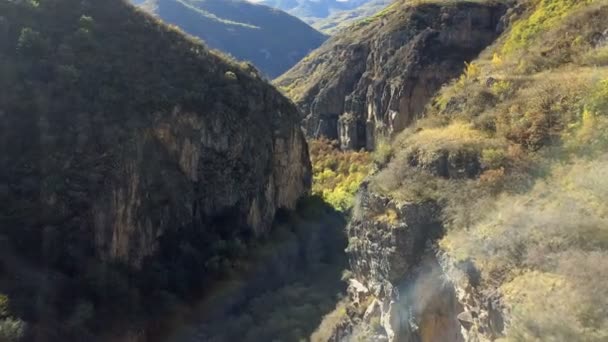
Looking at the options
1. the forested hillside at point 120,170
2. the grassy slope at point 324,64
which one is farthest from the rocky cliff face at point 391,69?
the forested hillside at point 120,170

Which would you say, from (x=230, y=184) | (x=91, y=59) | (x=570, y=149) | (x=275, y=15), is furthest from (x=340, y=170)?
(x=275, y=15)

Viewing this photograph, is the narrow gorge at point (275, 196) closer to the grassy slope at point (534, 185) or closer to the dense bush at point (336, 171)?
the grassy slope at point (534, 185)

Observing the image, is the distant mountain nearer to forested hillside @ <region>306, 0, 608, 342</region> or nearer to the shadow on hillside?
the shadow on hillside

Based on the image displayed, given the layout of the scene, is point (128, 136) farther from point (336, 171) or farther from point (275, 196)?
point (336, 171)

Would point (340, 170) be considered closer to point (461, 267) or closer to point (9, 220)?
point (9, 220)

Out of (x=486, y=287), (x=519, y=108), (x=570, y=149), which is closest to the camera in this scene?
(x=486, y=287)
